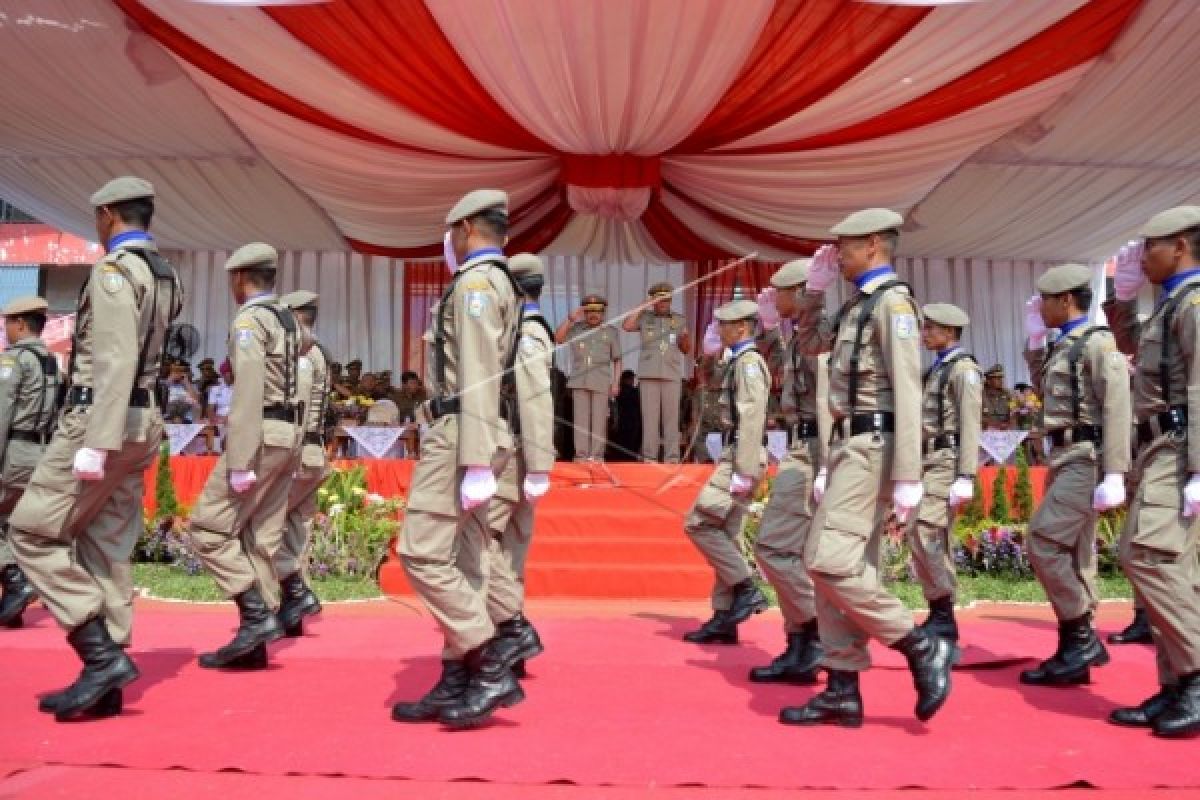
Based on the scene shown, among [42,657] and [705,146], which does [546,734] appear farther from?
[705,146]

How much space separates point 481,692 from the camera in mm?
4066

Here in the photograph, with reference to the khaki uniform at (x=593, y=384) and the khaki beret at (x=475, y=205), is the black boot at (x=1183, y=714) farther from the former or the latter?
the khaki uniform at (x=593, y=384)

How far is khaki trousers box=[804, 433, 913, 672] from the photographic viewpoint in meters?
4.10

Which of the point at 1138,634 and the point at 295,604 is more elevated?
the point at 295,604

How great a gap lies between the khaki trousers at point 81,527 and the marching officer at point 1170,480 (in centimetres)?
356

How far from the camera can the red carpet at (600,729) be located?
353 centimetres

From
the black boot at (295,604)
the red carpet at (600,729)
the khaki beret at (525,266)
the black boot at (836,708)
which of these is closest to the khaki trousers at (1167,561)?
the red carpet at (600,729)

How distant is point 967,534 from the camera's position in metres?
9.72

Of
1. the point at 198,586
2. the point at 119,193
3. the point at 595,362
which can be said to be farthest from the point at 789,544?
the point at 595,362

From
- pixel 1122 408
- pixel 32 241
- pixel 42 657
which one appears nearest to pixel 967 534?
pixel 1122 408

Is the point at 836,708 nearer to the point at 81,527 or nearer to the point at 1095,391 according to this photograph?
the point at 1095,391

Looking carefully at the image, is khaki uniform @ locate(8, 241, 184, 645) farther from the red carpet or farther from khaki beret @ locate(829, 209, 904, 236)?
khaki beret @ locate(829, 209, 904, 236)

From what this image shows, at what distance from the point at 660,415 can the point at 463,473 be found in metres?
7.67

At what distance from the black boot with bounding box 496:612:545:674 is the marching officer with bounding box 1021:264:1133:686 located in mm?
2122
